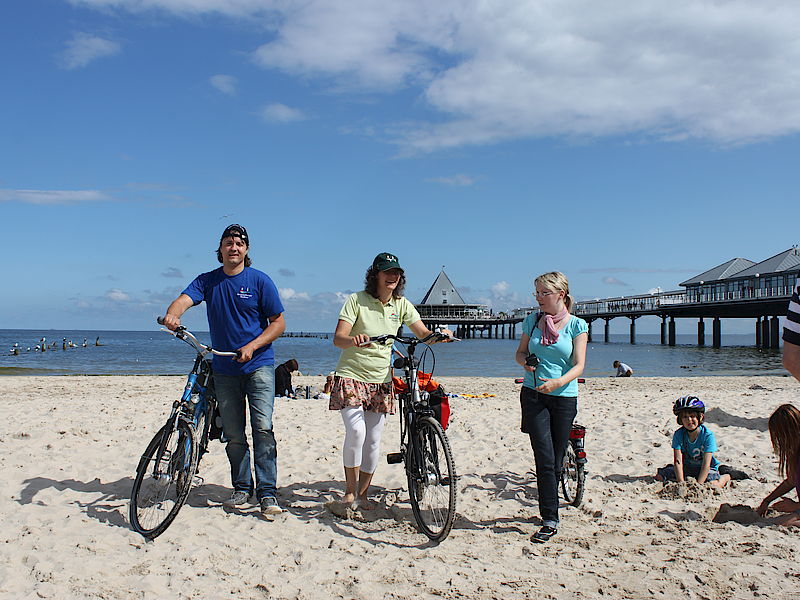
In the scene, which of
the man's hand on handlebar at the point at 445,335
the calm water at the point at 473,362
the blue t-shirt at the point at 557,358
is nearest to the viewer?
the blue t-shirt at the point at 557,358

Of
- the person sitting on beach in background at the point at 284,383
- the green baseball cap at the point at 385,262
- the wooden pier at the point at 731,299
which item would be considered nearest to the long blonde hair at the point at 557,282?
the green baseball cap at the point at 385,262

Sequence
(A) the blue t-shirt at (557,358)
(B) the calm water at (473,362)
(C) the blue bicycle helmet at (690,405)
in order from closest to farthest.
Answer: (A) the blue t-shirt at (557,358) < (C) the blue bicycle helmet at (690,405) < (B) the calm water at (473,362)

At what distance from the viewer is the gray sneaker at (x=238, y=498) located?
478 centimetres

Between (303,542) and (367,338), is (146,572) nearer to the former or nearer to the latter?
(303,542)

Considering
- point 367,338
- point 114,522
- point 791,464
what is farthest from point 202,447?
point 791,464

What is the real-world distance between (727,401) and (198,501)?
32.5 feet

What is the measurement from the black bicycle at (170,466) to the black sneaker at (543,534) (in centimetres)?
224

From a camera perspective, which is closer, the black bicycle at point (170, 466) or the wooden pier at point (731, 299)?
the black bicycle at point (170, 466)

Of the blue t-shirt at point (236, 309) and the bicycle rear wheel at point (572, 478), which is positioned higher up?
the blue t-shirt at point (236, 309)

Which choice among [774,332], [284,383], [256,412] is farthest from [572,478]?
[774,332]

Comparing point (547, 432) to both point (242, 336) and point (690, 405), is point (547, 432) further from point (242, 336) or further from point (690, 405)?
point (242, 336)

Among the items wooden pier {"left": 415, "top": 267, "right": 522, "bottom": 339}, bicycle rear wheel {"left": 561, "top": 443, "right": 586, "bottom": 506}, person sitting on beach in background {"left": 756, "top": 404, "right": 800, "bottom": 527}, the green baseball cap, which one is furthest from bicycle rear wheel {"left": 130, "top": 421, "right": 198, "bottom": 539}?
wooden pier {"left": 415, "top": 267, "right": 522, "bottom": 339}

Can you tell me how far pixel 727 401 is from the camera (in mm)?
11664

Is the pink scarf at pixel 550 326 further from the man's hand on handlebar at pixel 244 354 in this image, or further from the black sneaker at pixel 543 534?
the man's hand on handlebar at pixel 244 354
